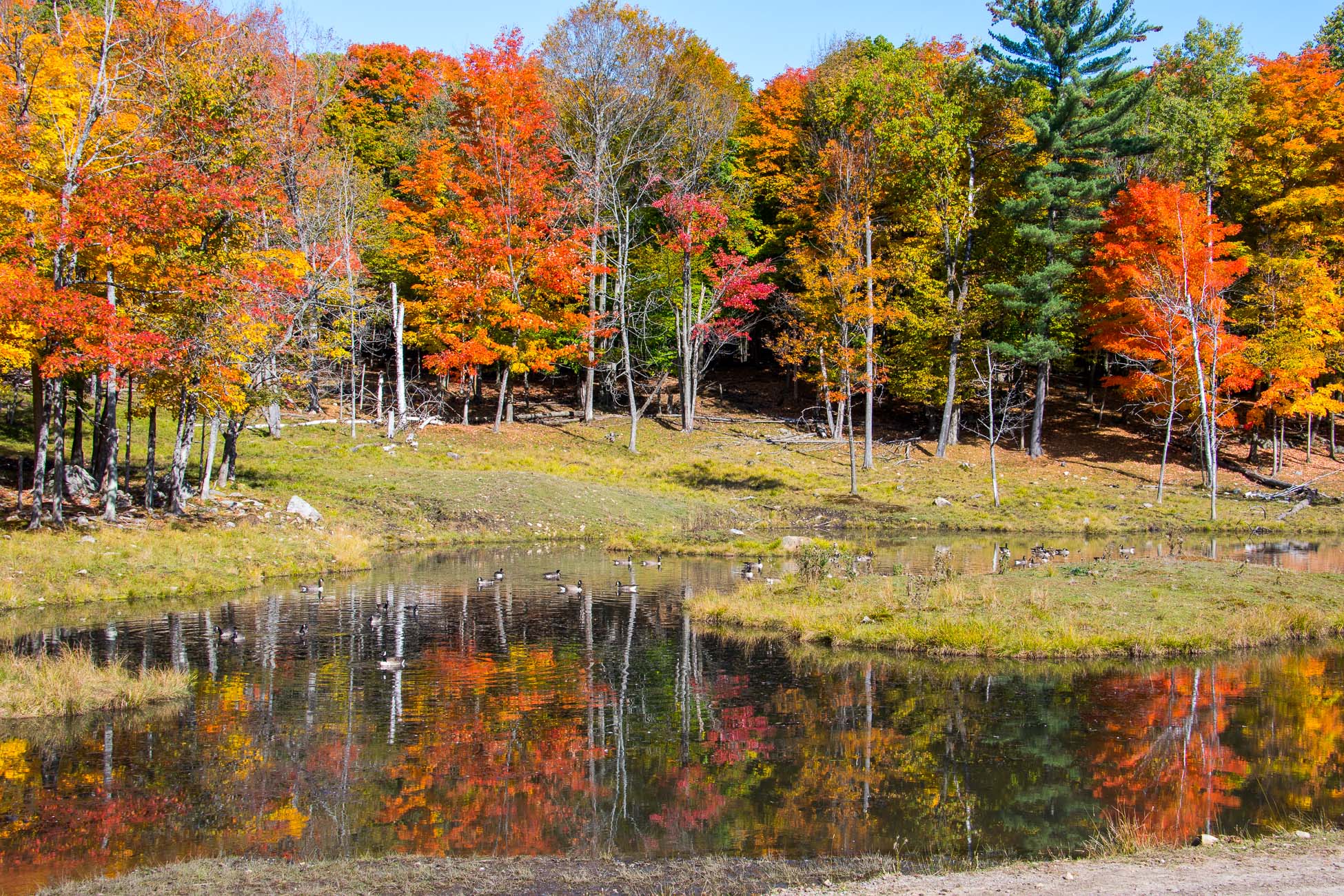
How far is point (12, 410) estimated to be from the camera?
41.0 metres

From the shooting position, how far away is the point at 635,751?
1253 centimetres

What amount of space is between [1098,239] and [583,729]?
4401cm

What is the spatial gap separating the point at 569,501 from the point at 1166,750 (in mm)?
28227

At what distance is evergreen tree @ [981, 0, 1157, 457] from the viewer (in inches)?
1852

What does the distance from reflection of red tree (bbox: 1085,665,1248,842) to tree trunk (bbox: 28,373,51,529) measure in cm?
2446

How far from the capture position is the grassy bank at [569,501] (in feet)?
84.0

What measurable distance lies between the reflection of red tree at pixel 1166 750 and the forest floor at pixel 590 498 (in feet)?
60.9

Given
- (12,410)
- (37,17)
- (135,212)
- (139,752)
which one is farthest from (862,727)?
(12,410)

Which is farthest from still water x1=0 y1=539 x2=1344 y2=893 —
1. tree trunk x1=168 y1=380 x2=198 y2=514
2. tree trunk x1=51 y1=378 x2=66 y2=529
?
tree trunk x1=168 y1=380 x2=198 y2=514

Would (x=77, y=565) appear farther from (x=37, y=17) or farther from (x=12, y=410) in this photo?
(x=12, y=410)

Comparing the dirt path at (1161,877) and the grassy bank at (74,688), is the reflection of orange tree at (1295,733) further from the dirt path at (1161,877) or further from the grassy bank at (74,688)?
the grassy bank at (74,688)

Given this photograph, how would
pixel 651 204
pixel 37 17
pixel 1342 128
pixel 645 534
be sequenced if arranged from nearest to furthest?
pixel 37 17
pixel 645 534
pixel 1342 128
pixel 651 204

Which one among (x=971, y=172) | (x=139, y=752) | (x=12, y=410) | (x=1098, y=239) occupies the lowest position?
(x=139, y=752)

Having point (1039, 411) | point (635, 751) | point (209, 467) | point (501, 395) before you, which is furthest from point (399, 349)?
point (635, 751)
